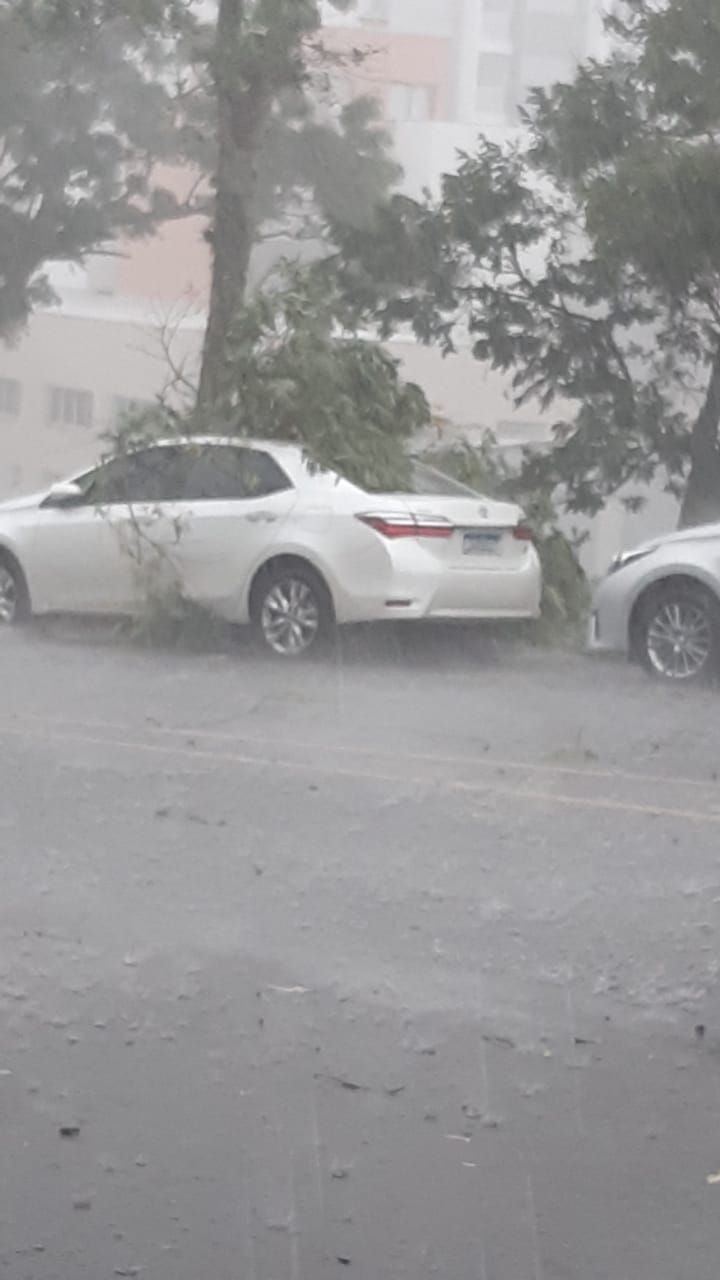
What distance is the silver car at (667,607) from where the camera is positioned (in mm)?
14328

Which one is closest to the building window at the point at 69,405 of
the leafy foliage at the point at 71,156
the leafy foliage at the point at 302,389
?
the leafy foliage at the point at 71,156

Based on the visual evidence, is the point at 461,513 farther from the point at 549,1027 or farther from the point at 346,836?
the point at 549,1027

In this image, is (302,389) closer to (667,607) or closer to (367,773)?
(667,607)

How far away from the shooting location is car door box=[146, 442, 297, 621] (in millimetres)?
15680

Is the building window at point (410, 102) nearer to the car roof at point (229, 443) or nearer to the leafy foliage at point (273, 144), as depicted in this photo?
the leafy foliage at point (273, 144)

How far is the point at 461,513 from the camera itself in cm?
1533

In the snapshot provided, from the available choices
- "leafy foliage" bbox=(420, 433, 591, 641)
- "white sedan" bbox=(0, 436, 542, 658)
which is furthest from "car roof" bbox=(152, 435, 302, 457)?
"leafy foliage" bbox=(420, 433, 591, 641)

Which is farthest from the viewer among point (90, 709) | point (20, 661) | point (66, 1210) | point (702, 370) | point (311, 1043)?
point (702, 370)

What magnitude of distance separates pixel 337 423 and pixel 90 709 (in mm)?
5288

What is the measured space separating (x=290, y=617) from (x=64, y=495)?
2.41 meters

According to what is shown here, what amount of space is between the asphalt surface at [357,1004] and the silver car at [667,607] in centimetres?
284

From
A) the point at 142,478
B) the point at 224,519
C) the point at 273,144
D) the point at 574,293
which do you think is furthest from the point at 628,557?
the point at 273,144

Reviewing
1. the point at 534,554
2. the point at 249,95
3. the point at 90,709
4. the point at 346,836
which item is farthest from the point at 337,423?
the point at 346,836

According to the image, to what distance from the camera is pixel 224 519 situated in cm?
1602
